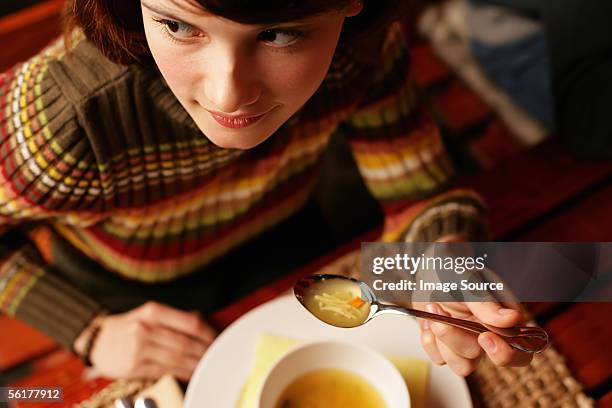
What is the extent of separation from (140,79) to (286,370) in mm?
280

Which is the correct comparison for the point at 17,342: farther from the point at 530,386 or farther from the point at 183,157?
the point at 530,386

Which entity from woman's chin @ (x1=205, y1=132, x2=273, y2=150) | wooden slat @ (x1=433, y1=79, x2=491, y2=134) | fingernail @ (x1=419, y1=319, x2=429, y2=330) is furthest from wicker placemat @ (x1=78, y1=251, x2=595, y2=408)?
wooden slat @ (x1=433, y1=79, x2=491, y2=134)

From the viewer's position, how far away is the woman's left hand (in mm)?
439

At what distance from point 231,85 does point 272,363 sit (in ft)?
0.78

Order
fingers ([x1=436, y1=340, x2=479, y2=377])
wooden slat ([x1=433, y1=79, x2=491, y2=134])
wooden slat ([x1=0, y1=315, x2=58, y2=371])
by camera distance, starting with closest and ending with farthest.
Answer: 1. fingers ([x1=436, y1=340, x2=479, y2=377])
2. wooden slat ([x1=0, y1=315, x2=58, y2=371])
3. wooden slat ([x1=433, y1=79, x2=491, y2=134])

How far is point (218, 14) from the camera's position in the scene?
371 millimetres

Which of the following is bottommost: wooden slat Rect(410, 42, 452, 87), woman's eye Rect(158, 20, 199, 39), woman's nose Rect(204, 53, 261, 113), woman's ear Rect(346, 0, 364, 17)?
wooden slat Rect(410, 42, 452, 87)

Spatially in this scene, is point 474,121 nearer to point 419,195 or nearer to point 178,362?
point 419,195

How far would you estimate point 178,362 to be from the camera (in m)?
0.59

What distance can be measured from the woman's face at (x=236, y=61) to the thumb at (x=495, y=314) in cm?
21

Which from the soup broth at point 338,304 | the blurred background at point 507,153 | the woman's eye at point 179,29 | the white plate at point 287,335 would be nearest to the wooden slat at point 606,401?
the blurred background at point 507,153

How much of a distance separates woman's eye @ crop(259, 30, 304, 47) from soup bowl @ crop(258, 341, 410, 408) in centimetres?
23

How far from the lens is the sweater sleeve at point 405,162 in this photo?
26.6 inches

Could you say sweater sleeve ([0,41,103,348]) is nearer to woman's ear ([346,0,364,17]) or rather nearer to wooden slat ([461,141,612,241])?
woman's ear ([346,0,364,17])
